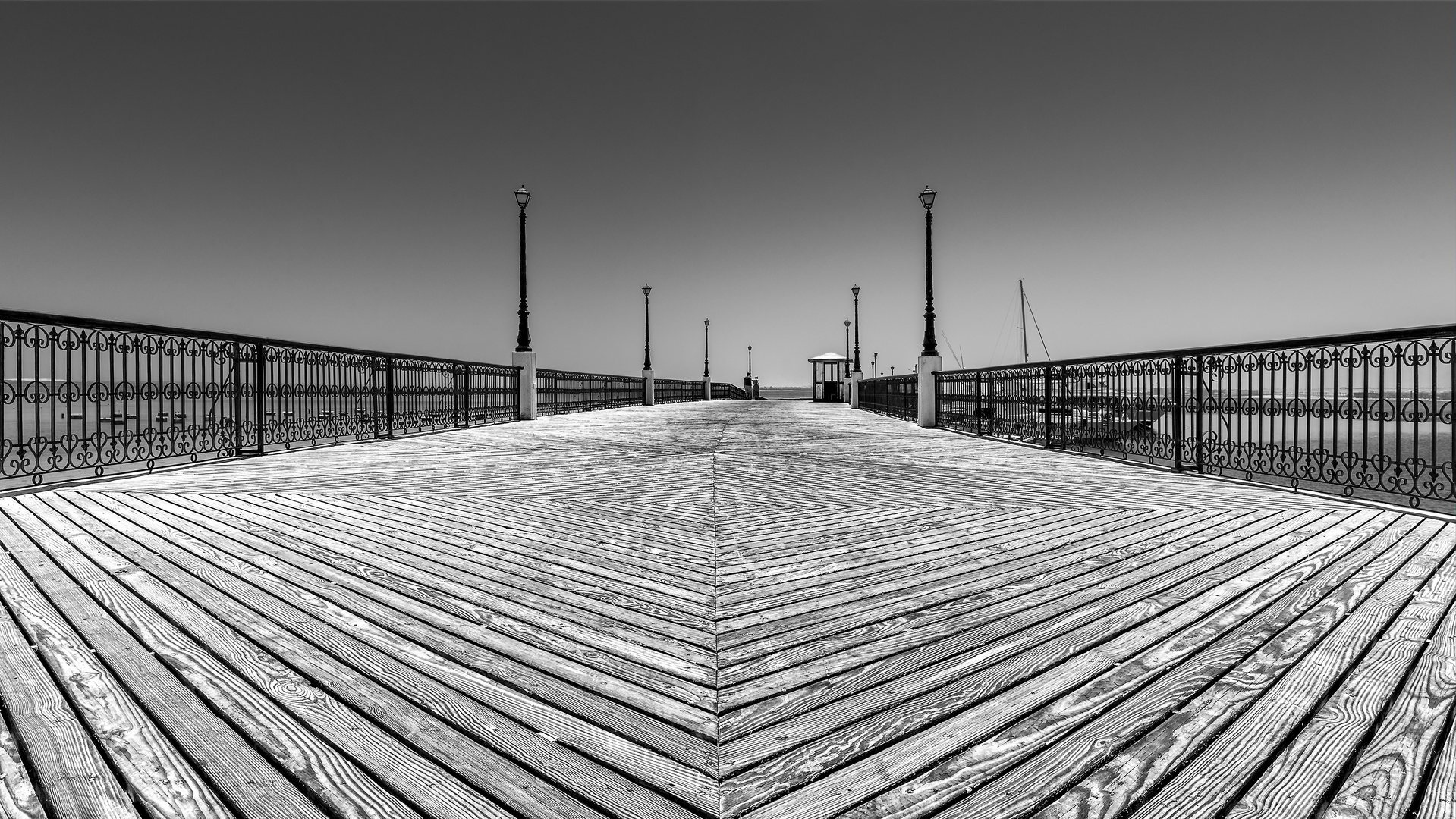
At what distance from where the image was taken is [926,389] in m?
14.4

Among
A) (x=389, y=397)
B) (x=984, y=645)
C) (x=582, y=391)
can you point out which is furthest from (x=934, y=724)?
(x=582, y=391)

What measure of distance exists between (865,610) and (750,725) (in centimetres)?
91

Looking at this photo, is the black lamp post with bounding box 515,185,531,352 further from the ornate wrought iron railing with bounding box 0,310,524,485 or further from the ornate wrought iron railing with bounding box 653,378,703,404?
the ornate wrought iron railing with bounding box 653,378,703,404

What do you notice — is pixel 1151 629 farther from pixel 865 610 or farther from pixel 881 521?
pixel 881 521

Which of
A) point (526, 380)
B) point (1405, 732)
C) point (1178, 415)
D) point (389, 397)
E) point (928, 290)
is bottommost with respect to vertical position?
point (1405, 732)

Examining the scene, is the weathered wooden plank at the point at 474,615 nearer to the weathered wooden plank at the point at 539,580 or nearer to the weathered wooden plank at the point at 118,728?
the weathered wooden plank at the point at 539,580

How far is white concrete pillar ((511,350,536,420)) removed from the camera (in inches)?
683

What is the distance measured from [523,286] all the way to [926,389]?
10524 millimetres

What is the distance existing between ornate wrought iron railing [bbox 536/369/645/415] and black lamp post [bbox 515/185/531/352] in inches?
37.4

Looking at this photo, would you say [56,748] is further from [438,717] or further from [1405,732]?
[1405,732]

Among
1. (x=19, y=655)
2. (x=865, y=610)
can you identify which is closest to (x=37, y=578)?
(x=19, y=655)

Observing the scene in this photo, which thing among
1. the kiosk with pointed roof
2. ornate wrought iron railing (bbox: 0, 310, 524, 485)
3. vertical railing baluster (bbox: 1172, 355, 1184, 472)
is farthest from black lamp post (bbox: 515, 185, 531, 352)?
the kiosk with pointed roof

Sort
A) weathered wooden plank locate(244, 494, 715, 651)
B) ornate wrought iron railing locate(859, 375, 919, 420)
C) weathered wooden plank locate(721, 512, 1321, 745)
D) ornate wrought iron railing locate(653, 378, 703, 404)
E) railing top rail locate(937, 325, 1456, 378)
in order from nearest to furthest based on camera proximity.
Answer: weathered wooden plank locate(721, 512, 1321, 745)
weathered wooden plank locate(244, 494, 715, 651)
railing top rail locate(937, 325, 1456, 378)
ornate wrought iron railing locate(859, 375, 919, 420)
ornate wrought iron railing locate(653, 378, 703, 404)

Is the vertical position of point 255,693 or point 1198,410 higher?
point 1198,410
